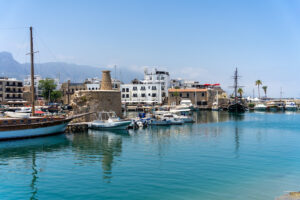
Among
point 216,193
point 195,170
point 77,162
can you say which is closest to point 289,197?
point 216,193

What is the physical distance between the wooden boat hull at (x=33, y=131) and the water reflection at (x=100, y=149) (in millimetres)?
4135

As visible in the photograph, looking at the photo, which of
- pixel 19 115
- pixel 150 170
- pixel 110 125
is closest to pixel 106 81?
pixel 110 125

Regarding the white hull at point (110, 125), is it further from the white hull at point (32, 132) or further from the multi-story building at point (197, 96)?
the multi-story building at point (197, 96)

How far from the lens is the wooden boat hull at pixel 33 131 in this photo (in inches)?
1364

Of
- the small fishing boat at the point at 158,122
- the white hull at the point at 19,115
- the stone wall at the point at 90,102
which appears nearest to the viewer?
the white hull at the point at 19,115

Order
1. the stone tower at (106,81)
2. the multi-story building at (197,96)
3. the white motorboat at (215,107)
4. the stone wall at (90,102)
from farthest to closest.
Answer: the multi-story building at (197,96), the white motorboat at (215,107), the stone tower at (106,81), the stone wall at (90,102)

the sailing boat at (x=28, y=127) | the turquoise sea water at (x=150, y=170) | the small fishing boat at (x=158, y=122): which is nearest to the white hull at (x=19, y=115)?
the sailing boat at (x=28, y=127)

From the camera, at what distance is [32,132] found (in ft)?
120

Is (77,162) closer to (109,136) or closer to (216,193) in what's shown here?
(216,193)

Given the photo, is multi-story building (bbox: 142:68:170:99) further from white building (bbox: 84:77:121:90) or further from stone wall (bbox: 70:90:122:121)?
stone wall (bbox: 70:90:122:121)

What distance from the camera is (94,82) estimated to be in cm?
11475

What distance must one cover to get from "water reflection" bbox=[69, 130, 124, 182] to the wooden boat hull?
13.6 ft

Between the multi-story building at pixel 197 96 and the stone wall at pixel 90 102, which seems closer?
the stone wall at pixel 90 102

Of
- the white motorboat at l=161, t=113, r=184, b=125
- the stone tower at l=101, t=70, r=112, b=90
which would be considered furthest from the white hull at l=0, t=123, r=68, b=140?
the white motorboat at l=161, t=113, r=184, b=125
